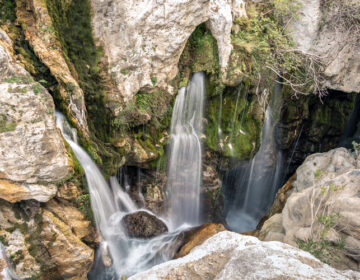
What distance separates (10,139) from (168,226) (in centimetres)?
668

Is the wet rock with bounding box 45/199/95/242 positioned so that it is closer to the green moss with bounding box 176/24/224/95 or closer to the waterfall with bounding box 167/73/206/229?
the waterfall with bounding box 167/73/206/229

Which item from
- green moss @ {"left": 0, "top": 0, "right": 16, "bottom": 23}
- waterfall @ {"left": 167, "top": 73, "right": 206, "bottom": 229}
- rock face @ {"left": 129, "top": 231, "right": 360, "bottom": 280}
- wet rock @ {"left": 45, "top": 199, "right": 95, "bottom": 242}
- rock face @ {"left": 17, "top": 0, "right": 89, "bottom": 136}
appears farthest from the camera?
waterfall @ {"left": 167, "top": 73, "right": 206, "bottom": 229}

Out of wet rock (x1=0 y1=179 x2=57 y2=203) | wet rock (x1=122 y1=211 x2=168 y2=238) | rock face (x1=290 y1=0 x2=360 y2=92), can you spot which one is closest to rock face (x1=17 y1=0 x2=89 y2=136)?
wet rock (x1=0 y1=179 x2=57 y2=203)

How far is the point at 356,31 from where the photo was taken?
8.83 meters

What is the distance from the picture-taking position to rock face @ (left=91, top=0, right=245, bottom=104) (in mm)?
7023

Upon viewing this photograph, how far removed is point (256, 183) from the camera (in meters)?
12.6

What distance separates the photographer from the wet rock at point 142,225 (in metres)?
8.41

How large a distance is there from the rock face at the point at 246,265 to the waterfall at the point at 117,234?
3409mm

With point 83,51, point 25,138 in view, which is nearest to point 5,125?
point 25,138

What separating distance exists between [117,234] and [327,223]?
5.87 metres

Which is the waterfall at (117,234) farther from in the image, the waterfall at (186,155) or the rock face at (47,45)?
the waterfall at (186,155)

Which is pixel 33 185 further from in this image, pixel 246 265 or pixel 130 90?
pixel 246 265

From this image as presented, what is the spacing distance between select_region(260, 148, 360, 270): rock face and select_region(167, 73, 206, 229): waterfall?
3387 mm

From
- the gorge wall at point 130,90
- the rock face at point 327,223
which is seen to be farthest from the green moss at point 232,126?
the rock face at point 327,223
